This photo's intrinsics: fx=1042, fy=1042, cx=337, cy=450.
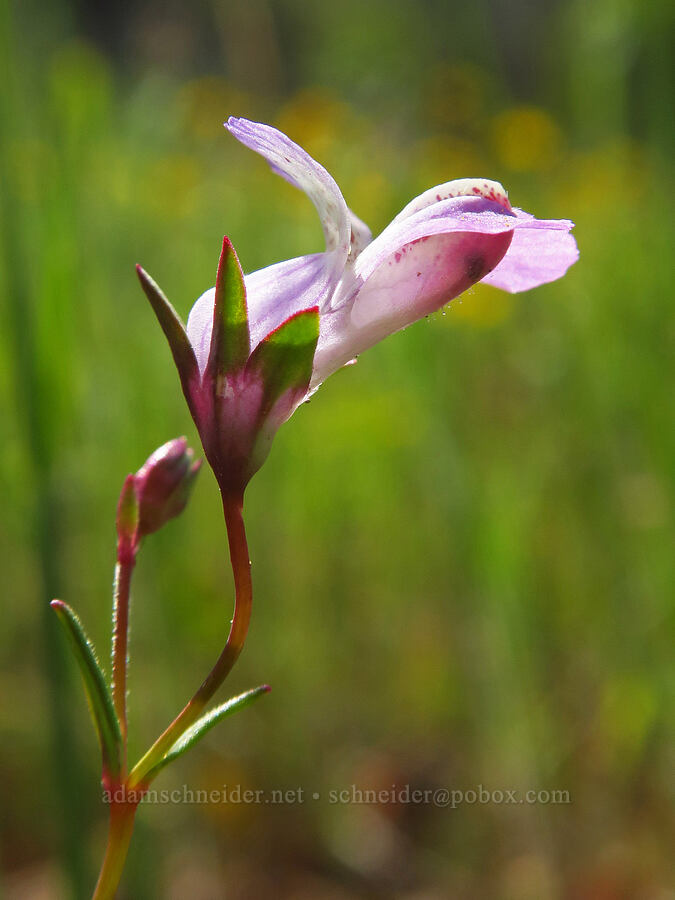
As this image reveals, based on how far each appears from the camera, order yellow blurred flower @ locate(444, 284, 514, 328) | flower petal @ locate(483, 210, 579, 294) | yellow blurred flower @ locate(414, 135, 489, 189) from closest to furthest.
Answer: flower petal @ locate(483, 210, 579, 294) → yellow blurred flower @ locate(444, 284, 514, 328) → yellow blurred flower @ locate(414, 135, 489, 189)

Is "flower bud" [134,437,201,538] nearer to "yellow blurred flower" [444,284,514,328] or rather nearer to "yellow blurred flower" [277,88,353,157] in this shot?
"yellow blurred flower" [444,284,514,328]

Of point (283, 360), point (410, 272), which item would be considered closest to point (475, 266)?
point (410, 272)

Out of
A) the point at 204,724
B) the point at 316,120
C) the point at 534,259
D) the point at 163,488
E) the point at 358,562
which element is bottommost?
the point at 358,562

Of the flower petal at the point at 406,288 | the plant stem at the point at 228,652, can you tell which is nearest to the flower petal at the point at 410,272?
the flower petal at the point at 406,288

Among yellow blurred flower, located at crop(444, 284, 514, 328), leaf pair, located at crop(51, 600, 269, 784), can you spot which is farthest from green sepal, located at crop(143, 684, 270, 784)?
yellow blurred flower, located at crop(444, 284, 514, 328)

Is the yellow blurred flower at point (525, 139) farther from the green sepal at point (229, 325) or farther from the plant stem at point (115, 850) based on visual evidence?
the plant stem at point (115, 850)

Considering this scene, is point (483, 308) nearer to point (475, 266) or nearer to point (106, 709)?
point (475, 266)
